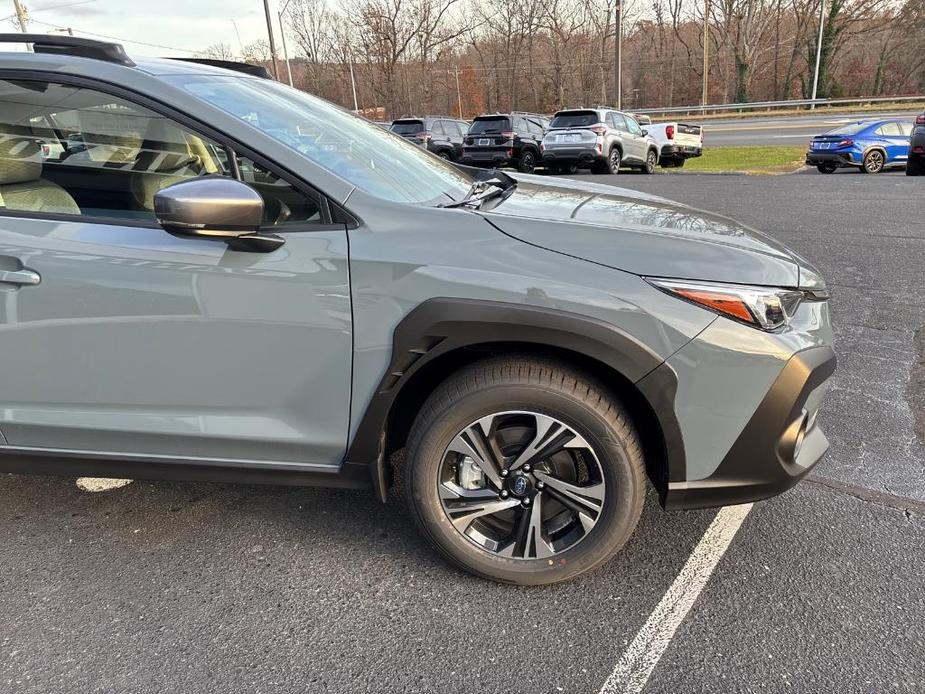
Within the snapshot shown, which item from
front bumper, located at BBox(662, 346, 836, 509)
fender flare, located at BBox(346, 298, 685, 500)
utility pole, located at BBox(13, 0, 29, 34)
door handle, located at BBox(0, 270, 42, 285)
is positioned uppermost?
utility pole, located at BBox(13, 0, 29, 34)

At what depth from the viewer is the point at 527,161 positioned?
1927cm

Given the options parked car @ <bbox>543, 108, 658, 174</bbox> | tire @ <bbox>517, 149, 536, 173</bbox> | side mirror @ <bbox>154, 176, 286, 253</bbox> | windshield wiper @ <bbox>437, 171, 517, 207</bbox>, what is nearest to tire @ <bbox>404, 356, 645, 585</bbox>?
windshield wiper @ <bbox>437, 171, 517, 207</bbox>

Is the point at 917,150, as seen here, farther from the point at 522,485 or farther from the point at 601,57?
the point at 601,57

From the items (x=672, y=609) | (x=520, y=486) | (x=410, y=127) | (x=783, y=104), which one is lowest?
(x=672, y=609)

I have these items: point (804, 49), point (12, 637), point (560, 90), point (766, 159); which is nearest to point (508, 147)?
point (766, 159)

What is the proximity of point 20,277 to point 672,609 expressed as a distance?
2.43 meters

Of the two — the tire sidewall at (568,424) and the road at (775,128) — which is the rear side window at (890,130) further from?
the tire sidewall at (568,424)

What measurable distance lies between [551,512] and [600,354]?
631mm

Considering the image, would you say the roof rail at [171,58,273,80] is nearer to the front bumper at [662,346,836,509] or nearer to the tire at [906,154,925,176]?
the front bumper at [662,346,836,509]

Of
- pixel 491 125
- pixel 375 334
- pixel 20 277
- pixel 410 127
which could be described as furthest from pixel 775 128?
pixel 20 277

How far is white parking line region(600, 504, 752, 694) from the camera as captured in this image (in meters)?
1.95

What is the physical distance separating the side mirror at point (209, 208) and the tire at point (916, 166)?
15.6 metres

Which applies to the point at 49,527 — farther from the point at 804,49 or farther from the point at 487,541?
the point at 804,49

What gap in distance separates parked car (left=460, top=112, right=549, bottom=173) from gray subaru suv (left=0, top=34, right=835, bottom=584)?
16.9 metres
